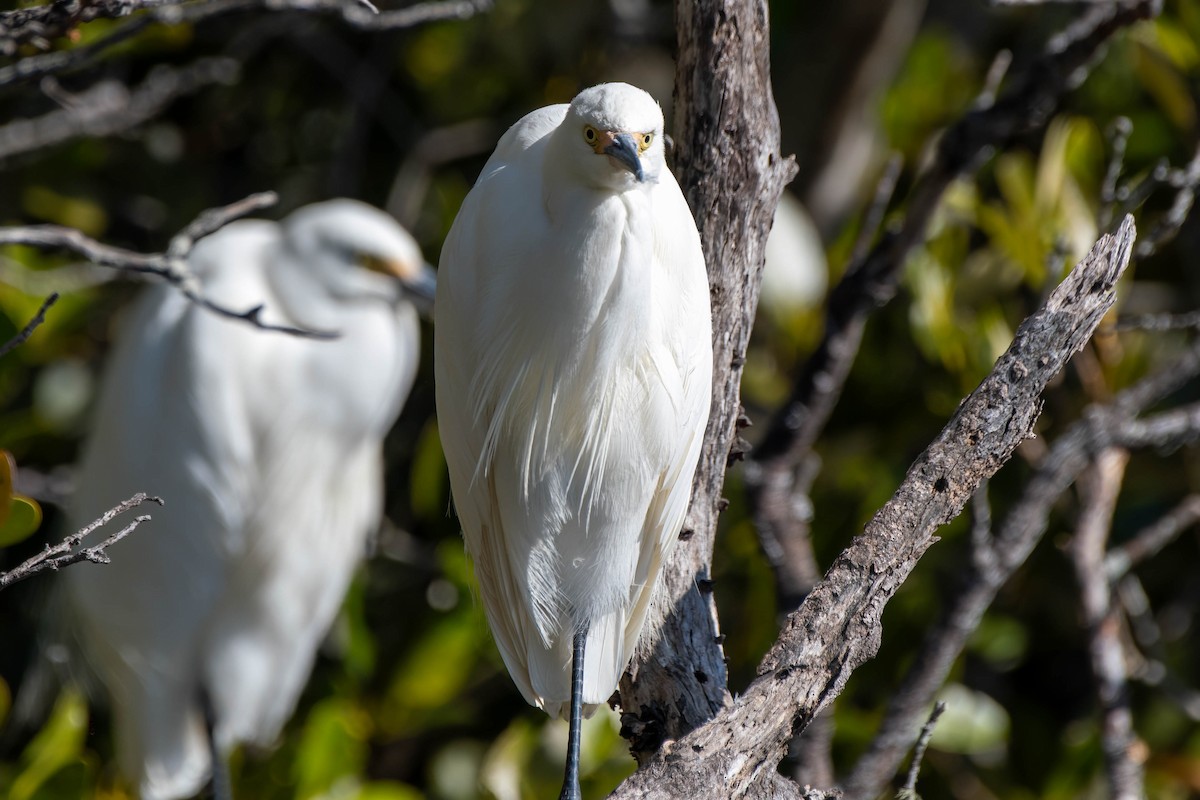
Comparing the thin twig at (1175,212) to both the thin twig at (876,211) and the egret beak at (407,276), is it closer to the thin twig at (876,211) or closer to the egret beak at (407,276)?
the thin twig at (876,211)

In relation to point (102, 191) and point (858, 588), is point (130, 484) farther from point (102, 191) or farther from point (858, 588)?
point (858, 588)

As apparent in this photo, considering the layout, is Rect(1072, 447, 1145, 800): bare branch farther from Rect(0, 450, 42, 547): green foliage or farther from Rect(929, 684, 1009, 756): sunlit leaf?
Rect(0, 450, 42, 547): green foliage

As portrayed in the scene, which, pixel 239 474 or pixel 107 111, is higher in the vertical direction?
pixel 107 111

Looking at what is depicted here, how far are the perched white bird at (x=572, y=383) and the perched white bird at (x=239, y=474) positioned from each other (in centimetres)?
114

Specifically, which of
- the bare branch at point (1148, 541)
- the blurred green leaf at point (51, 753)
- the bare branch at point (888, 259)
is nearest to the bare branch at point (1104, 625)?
the bare branch at point (1148, 541)

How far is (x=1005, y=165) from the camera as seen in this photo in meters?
2.32

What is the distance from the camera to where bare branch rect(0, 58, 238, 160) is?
215cm

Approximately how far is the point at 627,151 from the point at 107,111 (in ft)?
4.41

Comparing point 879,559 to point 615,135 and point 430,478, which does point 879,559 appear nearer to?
point 615,135

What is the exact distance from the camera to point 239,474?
252cm

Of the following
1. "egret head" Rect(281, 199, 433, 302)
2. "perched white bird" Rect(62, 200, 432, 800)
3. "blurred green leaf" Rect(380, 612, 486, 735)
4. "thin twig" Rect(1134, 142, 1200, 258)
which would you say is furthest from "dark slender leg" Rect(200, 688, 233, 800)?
"thin twig" Rect(1134, 142, 1200, 258)

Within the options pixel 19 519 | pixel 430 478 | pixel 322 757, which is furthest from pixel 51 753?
pixel 19 519

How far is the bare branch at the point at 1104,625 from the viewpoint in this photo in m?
1.75

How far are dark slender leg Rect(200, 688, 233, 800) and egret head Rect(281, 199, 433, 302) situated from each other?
0.97 meters
